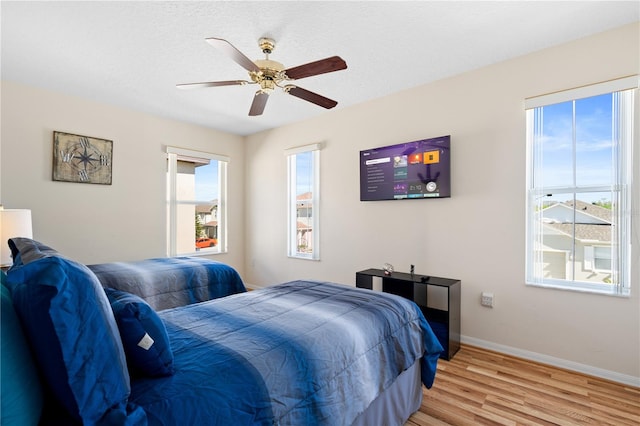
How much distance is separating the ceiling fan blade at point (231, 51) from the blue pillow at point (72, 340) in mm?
1511

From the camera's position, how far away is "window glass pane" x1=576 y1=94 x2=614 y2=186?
2469 mm

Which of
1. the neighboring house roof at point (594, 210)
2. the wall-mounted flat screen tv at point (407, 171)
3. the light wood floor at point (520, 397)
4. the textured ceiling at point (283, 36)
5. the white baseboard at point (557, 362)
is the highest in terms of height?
the textured ceiling at point (283, 36)

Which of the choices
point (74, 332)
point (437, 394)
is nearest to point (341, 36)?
point (74, 332)

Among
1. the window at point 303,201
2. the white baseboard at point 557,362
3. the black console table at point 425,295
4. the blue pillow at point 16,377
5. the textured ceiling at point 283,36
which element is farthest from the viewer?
the window at point 303,201

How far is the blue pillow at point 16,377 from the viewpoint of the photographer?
74 cm

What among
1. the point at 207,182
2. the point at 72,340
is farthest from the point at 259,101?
the point at 207,182

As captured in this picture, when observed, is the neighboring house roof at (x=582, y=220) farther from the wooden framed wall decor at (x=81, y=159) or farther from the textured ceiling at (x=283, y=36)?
the wooden framed wall decor at (x=81, y=159)

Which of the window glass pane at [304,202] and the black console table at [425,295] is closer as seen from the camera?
the black console table at [425,295]

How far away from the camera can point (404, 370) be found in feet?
5.75

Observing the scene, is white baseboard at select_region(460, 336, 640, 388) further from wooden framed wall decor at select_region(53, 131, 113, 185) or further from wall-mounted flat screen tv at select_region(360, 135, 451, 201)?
wooden framed wall decor at select_region(53, 131, 113, 185)

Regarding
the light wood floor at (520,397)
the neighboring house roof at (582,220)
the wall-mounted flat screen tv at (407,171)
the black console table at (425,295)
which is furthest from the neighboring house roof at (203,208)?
the neighboring house roof at (582,220)

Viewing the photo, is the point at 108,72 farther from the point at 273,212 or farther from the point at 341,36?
the point at 273,212

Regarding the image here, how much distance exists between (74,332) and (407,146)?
3249 millimetres

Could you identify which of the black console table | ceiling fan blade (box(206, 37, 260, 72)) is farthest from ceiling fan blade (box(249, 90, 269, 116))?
the black console table
